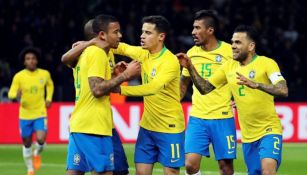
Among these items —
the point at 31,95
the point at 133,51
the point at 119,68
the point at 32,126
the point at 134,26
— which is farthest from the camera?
the point at 134,26

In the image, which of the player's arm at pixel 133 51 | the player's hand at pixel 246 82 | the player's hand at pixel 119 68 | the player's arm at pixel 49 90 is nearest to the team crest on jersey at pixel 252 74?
the player's hand at pixel 246 82

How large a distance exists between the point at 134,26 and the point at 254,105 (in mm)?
15492

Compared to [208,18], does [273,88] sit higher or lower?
lower

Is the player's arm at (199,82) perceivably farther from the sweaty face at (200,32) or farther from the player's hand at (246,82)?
the sweaty face at (200,32)

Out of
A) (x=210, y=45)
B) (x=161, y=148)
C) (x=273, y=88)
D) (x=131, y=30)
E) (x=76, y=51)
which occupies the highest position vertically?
(x=131, y=30)

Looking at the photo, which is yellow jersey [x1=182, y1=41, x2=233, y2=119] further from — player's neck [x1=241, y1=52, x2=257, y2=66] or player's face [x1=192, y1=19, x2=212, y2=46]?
player's neck [x1=241, y1=52, x2=257, y2=66]

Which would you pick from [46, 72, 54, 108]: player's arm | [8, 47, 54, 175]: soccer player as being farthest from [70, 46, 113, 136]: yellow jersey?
[46, 72, 54, 108]: player's arm

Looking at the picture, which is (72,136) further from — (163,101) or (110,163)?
(163,101)

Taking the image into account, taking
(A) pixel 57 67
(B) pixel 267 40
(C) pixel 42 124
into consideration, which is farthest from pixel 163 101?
(B) pixel 267 40

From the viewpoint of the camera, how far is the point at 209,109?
11.7 metres

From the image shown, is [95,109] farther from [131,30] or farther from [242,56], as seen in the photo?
[131,30]

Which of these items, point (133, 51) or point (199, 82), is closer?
point (199, 82)

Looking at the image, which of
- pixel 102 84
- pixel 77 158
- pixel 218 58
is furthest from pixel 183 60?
pixel 77 158

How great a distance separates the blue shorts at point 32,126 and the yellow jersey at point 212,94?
5708 mm
